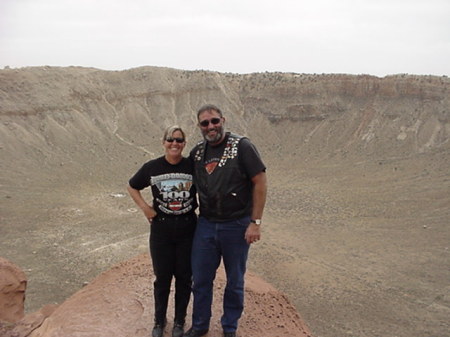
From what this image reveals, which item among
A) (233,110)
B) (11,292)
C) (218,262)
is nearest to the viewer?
(218,262)

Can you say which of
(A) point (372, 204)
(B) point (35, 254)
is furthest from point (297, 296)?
(A) point (372, 204)

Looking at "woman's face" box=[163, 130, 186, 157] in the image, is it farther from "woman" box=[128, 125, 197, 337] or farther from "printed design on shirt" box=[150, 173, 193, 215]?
"printed design on shirt" box=[150, 173, 193, 215]

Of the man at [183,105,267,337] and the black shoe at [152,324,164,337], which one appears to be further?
the black shoe at [152,324,164,337]

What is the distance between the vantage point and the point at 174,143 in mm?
3602

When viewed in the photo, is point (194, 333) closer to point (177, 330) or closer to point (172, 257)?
point (177, 330)

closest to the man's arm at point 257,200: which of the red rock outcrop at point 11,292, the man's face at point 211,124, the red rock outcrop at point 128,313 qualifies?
the man's face at point 211,124

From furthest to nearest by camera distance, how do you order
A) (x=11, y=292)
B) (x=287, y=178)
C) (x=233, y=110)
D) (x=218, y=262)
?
1. (x=233, y=110)
2. (x=287, y=178)
3. (x=11, y=292)
4. (x=218, y=262)

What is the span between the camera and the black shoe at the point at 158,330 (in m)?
3.81

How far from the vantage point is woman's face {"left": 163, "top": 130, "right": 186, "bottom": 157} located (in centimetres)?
360

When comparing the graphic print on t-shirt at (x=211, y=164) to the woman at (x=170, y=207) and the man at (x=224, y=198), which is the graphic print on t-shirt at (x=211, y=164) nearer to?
the man at (x=224, y=198)

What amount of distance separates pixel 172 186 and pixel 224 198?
472 mm

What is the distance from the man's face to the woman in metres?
0.23

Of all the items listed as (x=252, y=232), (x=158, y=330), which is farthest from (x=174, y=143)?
(x=158, y=330)

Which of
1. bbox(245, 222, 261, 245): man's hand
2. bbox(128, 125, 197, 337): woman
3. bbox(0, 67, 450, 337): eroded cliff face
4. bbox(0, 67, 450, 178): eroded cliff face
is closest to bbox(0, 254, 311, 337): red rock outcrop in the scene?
bbox(128, 125, 197, 337): woman
